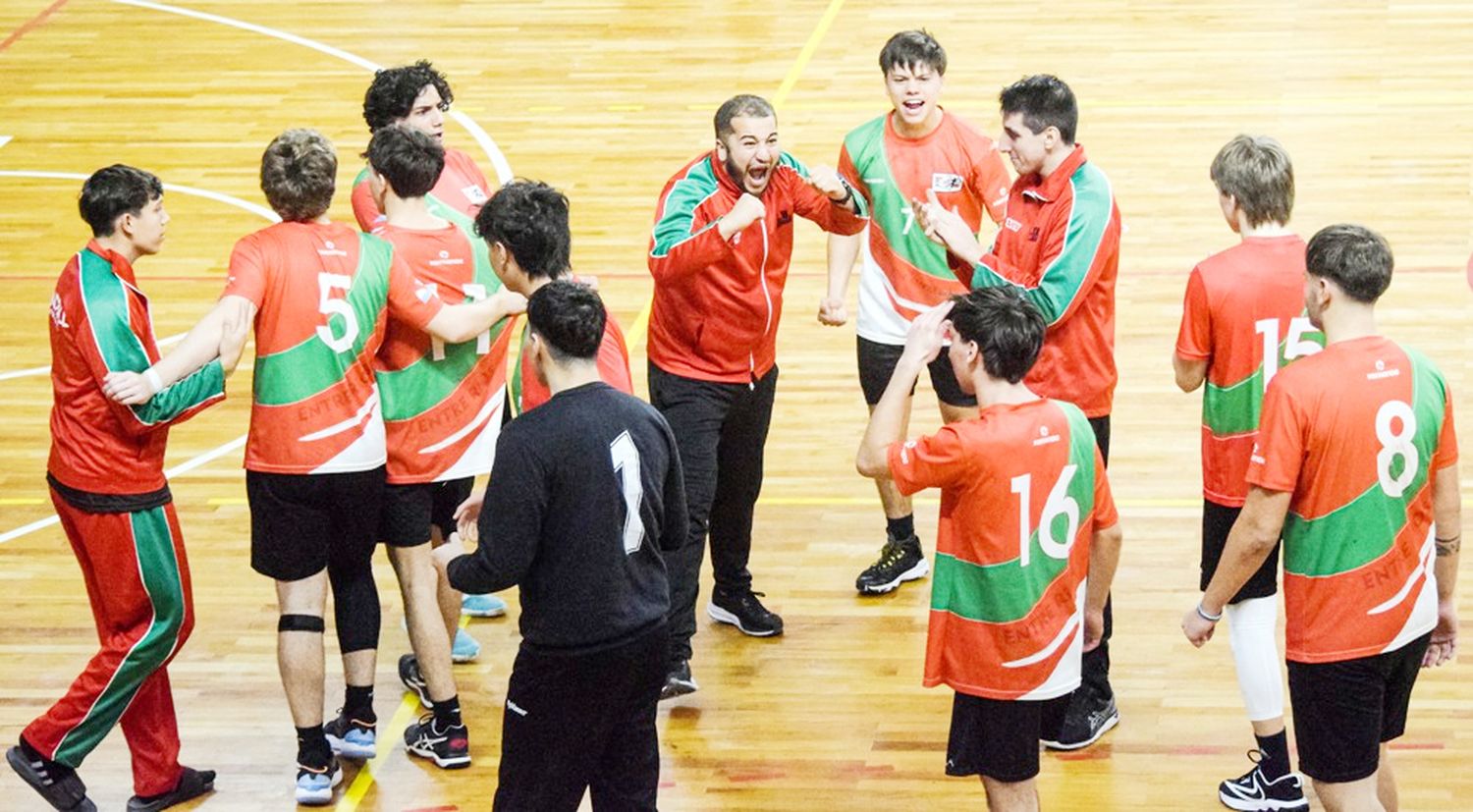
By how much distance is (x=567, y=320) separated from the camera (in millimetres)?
4891

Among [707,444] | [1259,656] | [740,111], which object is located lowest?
[1259,656]

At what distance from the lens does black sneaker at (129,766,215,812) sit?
6.35m

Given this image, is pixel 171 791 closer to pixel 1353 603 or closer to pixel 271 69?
pixel 1353 603

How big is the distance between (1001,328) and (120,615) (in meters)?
2.94

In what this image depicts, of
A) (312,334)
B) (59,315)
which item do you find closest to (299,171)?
(312,334)

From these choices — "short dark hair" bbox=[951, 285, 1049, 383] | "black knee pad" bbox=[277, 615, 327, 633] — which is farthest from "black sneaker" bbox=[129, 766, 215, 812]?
"short dark hair" bbox=[951, 285, 1049, 383]

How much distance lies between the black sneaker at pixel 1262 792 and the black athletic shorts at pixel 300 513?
283cm

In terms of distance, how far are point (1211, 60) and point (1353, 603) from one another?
353 inches

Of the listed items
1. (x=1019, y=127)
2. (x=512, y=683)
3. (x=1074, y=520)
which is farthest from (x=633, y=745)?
(x=1019, y=127)

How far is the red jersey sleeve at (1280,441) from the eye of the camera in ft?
16.4

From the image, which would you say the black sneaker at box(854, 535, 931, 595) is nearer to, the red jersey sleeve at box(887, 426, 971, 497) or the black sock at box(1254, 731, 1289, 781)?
the black sock at box(1254, 731, 1289, 781)

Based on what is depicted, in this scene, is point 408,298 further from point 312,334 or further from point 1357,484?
point 1357,484

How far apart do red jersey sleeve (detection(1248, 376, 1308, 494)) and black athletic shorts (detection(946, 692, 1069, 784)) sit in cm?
85

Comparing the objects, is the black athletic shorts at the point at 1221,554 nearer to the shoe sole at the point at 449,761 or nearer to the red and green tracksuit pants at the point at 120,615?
the shoe sole at the point at 449,761
